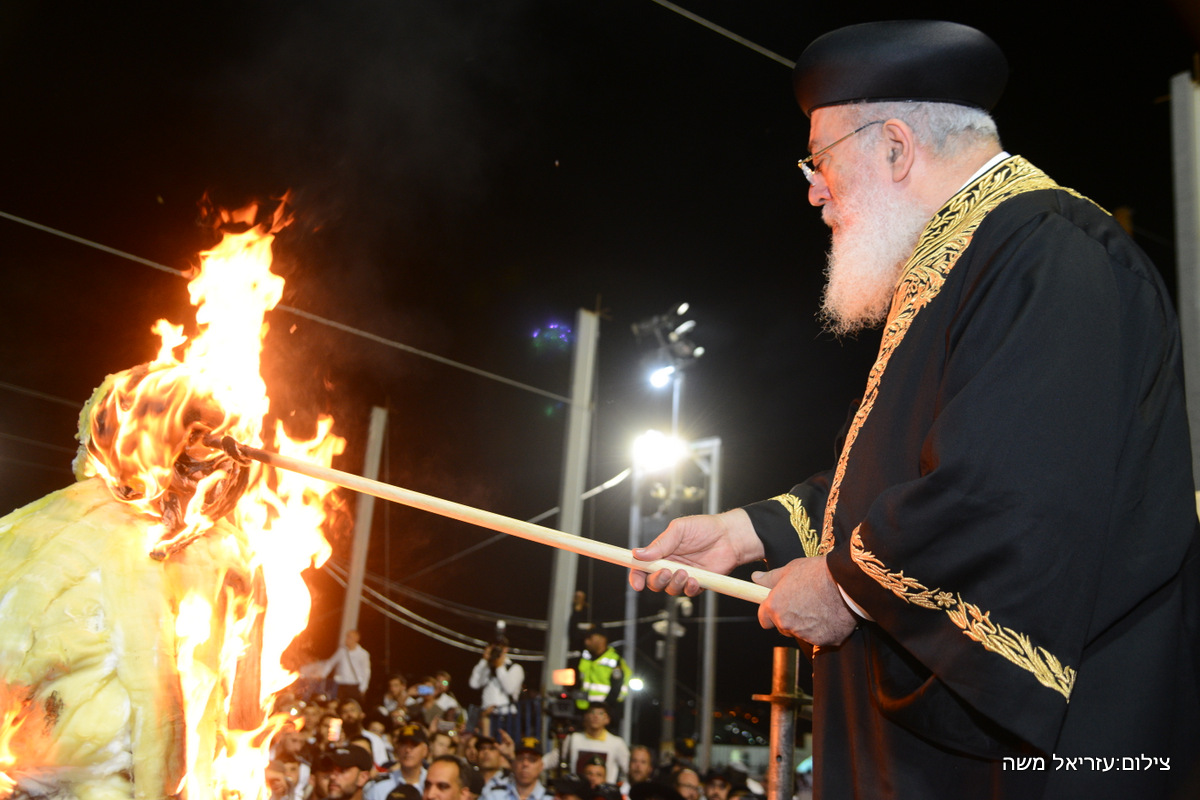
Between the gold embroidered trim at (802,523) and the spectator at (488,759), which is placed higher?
the gold embroidered trim at (802,523)

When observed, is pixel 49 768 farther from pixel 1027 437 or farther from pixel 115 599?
pixel 1027 437

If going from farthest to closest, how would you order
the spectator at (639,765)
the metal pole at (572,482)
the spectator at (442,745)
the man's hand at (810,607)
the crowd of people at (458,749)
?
the metal pole at (572,482) → the spectator at (639,765) → the spectator at (442,745) → the crowd of people at (458,749) → the man's hand at (810,607)

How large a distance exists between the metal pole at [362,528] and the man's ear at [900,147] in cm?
1474

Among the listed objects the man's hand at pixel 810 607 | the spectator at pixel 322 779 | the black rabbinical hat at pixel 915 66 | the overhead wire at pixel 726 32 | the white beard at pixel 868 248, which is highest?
the overhead wire at pixel 726 32

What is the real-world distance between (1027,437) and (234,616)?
8.22 feet

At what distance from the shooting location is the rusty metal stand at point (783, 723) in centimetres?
272

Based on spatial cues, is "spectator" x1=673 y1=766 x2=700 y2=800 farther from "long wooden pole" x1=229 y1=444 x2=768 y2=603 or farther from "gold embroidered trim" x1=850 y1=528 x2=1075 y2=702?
"gold embroidered trim" x1=850 y1=528 x2=1075 y2=702

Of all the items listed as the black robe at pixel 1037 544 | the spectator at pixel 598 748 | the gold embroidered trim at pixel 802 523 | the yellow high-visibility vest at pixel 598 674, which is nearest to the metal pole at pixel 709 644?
the yellow high-visibility vest at pixel 598 674

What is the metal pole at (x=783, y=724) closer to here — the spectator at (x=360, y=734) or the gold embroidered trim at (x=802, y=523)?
the gold embroidered trim at (x=802, y=523)

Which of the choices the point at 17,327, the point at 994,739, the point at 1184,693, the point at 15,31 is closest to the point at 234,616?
the point at 994,739

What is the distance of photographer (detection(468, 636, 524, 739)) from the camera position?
475 inches

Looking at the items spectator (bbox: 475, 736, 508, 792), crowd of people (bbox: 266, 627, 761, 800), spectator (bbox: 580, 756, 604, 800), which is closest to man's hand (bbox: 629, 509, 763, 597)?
crowd of people (bbox: 266, 627, 761, 800)

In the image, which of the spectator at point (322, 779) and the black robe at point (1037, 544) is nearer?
the black robe at point (1037, 544)

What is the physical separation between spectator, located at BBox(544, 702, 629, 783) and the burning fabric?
266 inches
